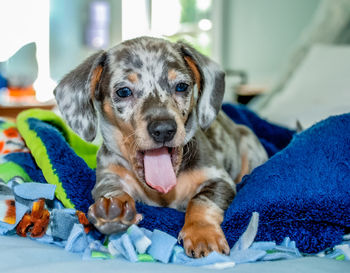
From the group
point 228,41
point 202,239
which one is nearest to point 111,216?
point 202,239

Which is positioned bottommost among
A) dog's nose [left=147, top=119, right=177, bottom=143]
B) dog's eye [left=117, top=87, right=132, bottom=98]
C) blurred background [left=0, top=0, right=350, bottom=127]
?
blurred background [left=0, top=0, right=350, bottom=127]

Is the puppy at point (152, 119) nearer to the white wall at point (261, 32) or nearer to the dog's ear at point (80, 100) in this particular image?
the dog's ear at point (80, 100)

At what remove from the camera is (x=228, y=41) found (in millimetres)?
7223

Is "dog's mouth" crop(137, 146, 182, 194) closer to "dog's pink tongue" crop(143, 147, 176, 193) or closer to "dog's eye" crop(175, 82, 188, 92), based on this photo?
"dog's pink tongue" crop(143, 147, 176, 193)

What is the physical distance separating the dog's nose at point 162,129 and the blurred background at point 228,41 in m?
1.53

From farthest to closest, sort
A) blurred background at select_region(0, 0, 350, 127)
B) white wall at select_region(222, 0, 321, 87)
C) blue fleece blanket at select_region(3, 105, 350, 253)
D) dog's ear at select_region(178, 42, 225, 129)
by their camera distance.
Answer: white wall at select_region(222, 0, 321, 87), blurred background at select_region(0, 0, 350, 127), dog's ear at select_region(178, 42, 225, 129), blue fleece blanket at select_region(3, 105, 350, 253)

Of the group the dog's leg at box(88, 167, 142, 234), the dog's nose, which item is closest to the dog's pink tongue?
the dog's nose

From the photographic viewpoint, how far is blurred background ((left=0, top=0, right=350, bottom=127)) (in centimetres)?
353

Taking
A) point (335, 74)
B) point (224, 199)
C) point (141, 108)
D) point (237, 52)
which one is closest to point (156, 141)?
point (141, 108)

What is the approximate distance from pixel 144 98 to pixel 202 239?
2.21 feet

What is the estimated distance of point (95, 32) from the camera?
878 centimetres

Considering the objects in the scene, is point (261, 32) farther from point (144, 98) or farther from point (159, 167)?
point (159, 167)

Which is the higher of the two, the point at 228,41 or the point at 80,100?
the point at 80,100

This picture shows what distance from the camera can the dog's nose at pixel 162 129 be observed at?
5.42ft
